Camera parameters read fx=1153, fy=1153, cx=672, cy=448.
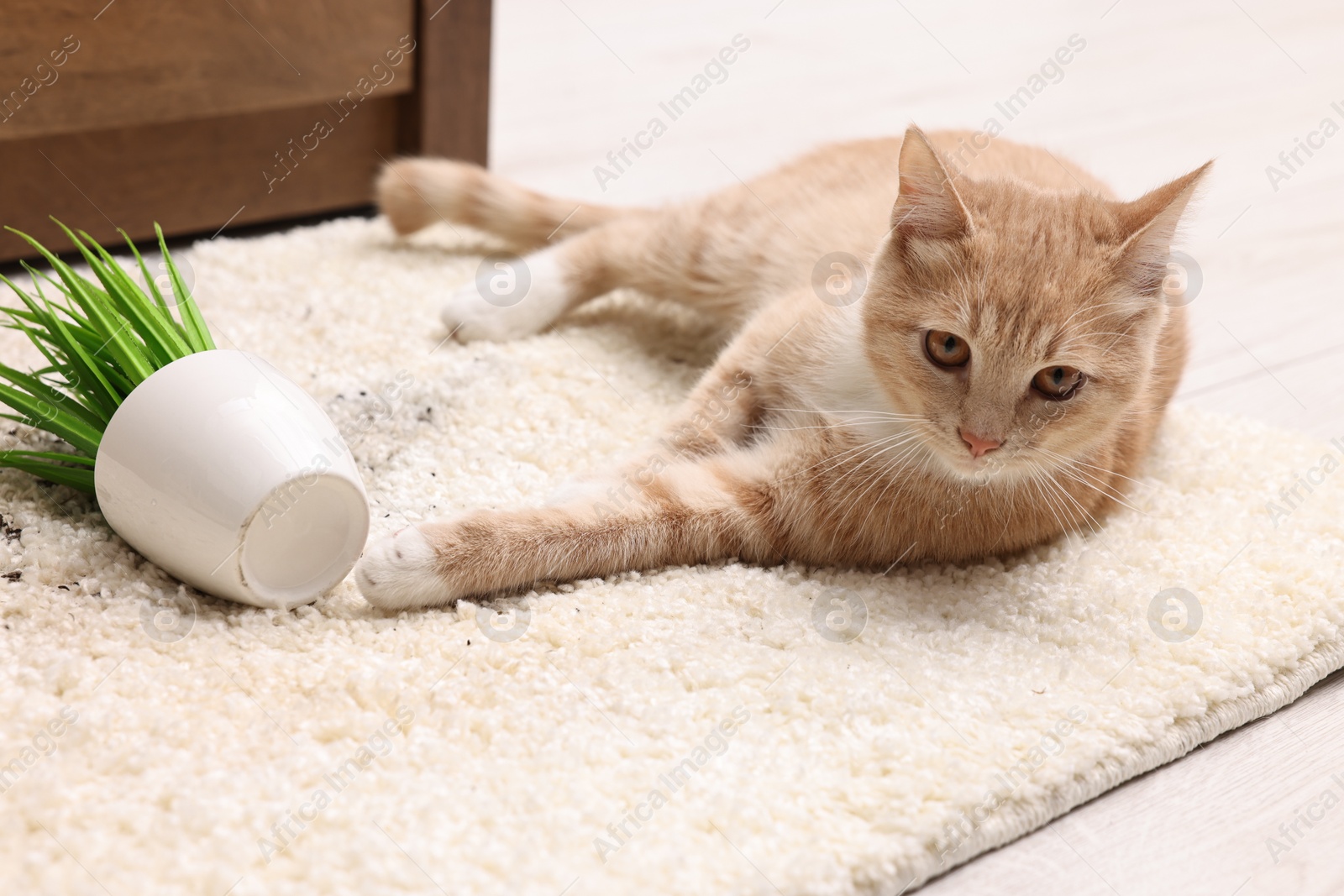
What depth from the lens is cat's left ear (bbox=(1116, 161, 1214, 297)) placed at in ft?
3.89

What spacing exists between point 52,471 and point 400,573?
1.43ft

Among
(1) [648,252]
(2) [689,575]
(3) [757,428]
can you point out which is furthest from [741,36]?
(2) [689,575]

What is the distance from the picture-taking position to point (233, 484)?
1125mm

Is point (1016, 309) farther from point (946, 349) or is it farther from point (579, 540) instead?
point (579, 540)

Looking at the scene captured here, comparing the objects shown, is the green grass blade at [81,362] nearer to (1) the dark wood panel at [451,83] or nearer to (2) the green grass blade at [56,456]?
(2) the green grass blade at [56,456]

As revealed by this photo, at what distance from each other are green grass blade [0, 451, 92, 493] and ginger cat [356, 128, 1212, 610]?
0.36 metres

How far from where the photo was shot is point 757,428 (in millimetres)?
1528

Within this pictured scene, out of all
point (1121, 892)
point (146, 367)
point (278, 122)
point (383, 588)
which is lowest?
point (1121, 892)

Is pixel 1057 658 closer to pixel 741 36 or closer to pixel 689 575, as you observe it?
pixel 689 575

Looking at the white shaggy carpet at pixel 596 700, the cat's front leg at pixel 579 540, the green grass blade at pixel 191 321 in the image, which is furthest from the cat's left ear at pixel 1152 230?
the green grass blade at pixel 191 321

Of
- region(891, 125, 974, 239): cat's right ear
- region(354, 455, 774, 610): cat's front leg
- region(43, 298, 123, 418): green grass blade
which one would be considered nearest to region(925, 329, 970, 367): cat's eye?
region(891, 125, 974, 239): cat's right ear

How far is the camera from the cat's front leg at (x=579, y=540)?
4.05 feet

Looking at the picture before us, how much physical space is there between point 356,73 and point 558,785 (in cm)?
160

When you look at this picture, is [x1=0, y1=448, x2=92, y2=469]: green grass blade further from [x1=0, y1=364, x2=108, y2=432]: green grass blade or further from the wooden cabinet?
the wooden cabinet
